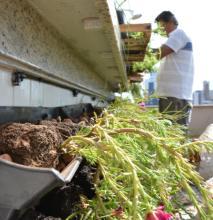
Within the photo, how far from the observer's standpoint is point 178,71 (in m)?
2.89

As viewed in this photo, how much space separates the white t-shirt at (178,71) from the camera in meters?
2.83

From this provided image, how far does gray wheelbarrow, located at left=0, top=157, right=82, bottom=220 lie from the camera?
1.41ft

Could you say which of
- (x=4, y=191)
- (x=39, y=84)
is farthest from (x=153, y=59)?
(x=4, y=191)

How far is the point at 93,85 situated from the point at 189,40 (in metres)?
0.86

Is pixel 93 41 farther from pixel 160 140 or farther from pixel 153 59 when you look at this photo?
pixel 153 59

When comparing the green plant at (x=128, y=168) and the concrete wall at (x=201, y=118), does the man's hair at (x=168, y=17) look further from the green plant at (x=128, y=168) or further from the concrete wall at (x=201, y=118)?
the concrete wall at (x=201, y=118)

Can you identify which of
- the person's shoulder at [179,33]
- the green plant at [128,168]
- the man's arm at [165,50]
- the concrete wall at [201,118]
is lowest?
the concrete wall at [201,118]

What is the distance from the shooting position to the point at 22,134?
61 centimetres

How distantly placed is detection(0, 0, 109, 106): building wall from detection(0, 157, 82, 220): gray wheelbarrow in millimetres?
535

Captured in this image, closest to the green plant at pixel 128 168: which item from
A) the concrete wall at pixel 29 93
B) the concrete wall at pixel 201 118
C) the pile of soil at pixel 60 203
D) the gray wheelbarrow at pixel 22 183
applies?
the pile of soil at pixel 60 203

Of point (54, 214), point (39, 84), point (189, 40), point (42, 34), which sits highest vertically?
→ point (189, 40)

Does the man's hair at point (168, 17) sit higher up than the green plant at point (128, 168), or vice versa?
the man's hair at point (168, 17)

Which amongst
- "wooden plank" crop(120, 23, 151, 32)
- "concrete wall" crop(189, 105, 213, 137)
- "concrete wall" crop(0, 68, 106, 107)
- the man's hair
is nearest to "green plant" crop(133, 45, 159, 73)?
the man's hair

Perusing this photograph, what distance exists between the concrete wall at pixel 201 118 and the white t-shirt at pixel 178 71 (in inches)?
116
